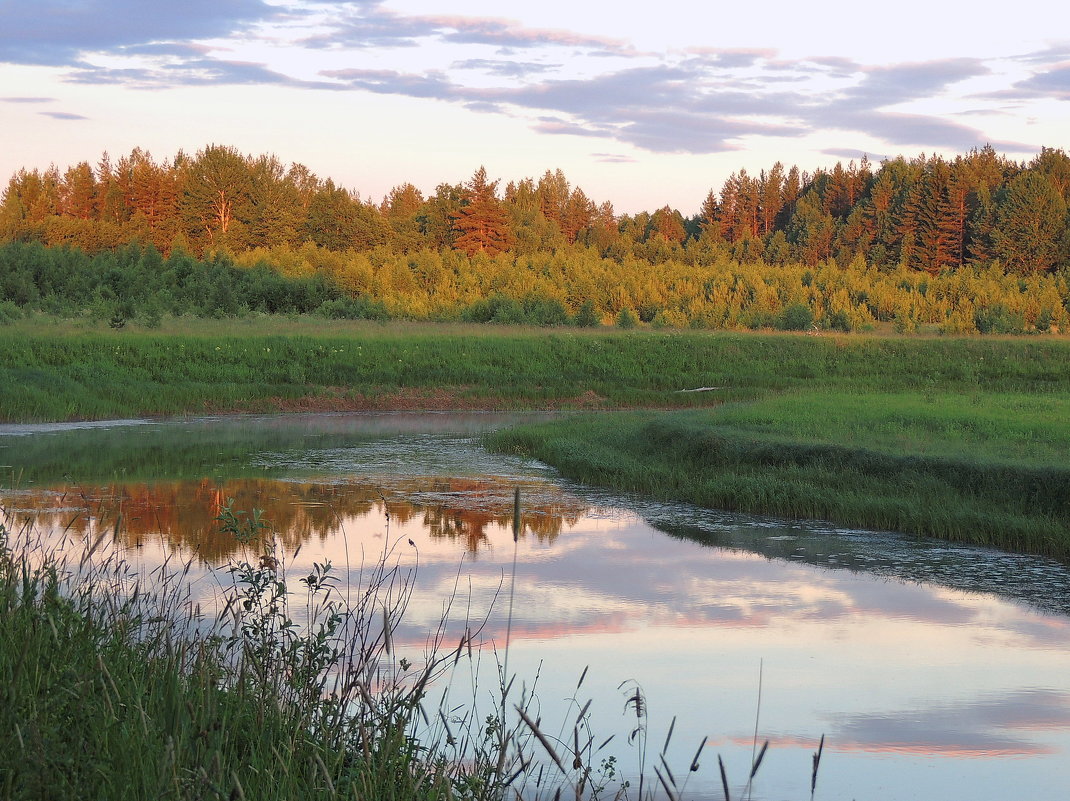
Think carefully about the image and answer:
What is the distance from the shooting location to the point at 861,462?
15.6 metres

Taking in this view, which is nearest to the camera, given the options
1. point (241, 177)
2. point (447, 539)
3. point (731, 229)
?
point (447, 539)

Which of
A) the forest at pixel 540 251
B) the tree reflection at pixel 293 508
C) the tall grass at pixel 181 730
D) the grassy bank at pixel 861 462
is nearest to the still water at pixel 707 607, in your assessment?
the tree reflection at pixel 293 508

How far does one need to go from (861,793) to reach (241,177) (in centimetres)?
7937

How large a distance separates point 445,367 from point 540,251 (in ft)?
164

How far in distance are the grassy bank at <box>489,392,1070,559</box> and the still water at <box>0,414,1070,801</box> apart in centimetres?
57

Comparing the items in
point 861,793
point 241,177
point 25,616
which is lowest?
point 861,793

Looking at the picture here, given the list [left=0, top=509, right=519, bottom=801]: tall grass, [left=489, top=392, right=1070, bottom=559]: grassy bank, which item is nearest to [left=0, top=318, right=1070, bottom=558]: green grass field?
[left=489, top=392, right=1070, bottom=559]: grassy bank

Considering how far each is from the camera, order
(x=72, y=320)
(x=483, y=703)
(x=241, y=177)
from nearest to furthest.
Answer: (x=483, y=703), (x=72, y=320), (x=241, y=177)

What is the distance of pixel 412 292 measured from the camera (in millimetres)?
69062

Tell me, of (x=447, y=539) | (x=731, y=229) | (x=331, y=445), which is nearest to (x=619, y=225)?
(x=731, y=229)

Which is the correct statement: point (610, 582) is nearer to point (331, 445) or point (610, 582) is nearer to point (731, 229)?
point (331, 445)

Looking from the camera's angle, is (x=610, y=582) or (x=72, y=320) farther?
(x=72, y=320)

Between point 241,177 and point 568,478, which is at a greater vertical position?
point 241,177

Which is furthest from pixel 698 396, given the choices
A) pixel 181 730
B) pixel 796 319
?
pixel 181 730
